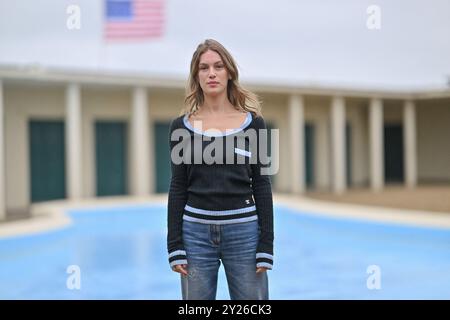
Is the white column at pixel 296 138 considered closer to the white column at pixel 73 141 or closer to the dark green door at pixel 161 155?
the dark green door at pixel 161 155

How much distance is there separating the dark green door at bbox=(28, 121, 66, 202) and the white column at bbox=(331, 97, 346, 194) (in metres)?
7.95

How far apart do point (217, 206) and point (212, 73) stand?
54 cm

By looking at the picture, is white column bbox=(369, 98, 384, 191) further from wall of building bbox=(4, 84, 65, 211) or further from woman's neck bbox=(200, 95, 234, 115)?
woman's neck bbox=(200, 95, 234, 115)

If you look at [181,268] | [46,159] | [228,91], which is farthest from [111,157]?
[181,268]

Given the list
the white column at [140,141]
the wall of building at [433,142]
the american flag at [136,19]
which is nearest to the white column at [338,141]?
the wall of building at [433,142]

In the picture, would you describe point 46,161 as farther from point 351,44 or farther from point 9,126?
point 351,44

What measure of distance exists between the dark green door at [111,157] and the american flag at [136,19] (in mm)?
3237

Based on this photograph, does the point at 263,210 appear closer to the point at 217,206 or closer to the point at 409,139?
the point at 217,206

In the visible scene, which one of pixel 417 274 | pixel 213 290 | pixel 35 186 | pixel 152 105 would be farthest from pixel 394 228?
pixel 35 186

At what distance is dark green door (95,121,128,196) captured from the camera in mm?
15041

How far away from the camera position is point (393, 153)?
20.9 meters

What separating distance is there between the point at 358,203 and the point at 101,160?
7.15m

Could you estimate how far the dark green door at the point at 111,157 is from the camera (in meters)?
15.0

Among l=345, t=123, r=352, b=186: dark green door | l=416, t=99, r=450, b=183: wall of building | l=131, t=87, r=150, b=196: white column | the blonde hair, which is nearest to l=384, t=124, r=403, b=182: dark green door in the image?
l=416, t=99, r=450, b=183: wall of building
